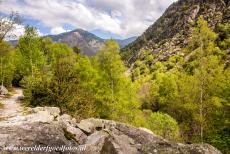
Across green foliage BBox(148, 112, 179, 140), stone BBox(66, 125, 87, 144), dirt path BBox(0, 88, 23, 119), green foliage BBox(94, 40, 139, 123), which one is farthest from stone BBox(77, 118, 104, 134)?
green foliage BBox(94, 40, 139, 123)

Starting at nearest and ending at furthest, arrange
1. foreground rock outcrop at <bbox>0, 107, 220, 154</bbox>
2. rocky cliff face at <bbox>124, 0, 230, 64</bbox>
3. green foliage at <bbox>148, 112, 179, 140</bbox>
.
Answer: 1. foreground rock outcrop at <bbox>0, 107, 220, 154</bbox>
2. green foliage at <bbox>148, 112, 179, 140</bbox>
3. rocky cliff face at <bbox>124, 0, 230, 64</bbox>

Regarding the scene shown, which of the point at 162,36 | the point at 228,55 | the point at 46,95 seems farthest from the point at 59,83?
the point at 162,36

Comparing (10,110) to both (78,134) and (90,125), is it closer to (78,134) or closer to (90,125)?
(90,125)

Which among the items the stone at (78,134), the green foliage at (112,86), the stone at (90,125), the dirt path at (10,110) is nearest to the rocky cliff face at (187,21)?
the green foliage at (112,86)

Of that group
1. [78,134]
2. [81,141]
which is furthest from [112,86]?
[81,141]

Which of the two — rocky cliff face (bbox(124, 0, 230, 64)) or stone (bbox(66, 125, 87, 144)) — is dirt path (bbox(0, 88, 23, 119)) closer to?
stone (bbox(66, 125, 87, 144))

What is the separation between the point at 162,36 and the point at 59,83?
569 ft

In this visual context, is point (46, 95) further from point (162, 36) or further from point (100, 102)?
point (162, 36)

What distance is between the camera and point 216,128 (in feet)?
114

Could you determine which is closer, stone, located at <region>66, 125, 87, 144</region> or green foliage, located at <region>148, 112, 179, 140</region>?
stone, located at <region>66, 125, 87, 144</region>

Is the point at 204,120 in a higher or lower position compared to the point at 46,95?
lower

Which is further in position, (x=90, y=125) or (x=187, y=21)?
(x=187, y=21)

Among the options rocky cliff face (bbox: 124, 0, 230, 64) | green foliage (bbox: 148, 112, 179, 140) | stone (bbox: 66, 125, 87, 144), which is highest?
rocky cliff face (bbox: 124, 0, 230, 64)

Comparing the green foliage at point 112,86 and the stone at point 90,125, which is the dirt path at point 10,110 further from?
the green foliage at point 112,86
